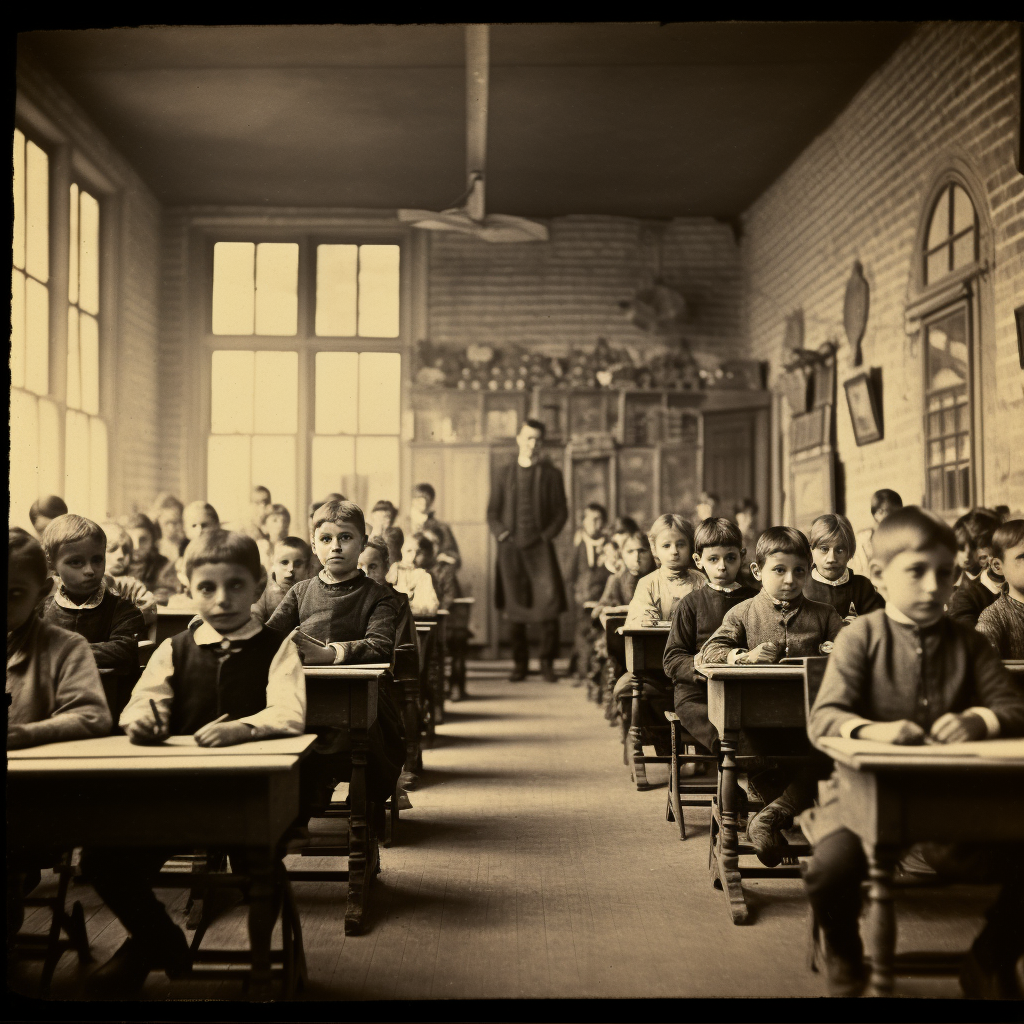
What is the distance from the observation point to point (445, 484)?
11.5 meters

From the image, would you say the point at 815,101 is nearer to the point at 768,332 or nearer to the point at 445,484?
the point at 768,332

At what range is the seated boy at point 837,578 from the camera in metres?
4.41

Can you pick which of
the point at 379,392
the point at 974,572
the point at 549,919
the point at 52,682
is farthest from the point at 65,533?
the point at 379,392

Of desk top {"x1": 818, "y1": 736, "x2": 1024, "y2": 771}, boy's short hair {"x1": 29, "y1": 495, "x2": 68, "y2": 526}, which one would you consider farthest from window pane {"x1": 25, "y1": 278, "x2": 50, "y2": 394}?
desk top {"x1": 818, "y1": 736, "x2": 1024, "y2": 771}

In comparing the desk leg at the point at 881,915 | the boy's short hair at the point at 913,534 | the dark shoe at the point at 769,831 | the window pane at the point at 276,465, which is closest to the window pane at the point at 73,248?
the window pane at the point at 276,465

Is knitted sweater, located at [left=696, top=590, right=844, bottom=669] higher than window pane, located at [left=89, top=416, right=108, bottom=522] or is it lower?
lower

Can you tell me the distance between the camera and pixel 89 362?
976 cm

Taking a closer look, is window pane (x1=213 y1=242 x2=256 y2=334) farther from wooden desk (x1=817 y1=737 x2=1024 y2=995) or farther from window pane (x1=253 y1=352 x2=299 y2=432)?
wooden desk (x1=817 y1=737 x2=1024 y2=995)

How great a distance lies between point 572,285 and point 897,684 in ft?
32.9

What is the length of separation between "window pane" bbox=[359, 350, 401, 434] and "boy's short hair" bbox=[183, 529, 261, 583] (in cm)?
953

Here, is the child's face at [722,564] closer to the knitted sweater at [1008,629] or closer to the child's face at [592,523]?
the knitted sweater at [1008,629]

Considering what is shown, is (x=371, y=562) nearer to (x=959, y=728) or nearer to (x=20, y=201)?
(x=959, y=728)

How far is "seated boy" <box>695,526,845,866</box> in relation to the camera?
3.56 metres

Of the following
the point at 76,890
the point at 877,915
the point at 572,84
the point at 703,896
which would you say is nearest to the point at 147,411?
the point at 572,84
